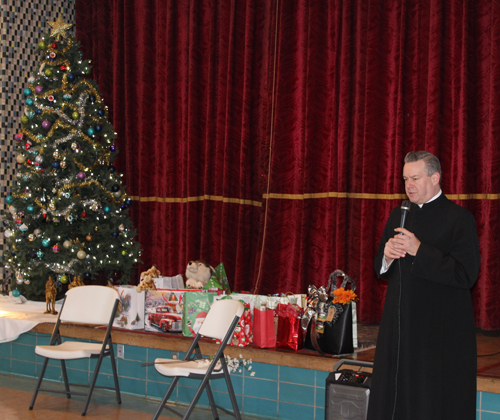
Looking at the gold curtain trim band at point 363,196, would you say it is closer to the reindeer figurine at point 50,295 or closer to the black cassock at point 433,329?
the reindeer figurine at point 50,295

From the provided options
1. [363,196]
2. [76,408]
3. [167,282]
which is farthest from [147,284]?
[363,196]

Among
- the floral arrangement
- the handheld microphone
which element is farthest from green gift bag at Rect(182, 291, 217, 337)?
the handheld microphone

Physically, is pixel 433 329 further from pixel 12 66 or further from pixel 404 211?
pixel 12 66

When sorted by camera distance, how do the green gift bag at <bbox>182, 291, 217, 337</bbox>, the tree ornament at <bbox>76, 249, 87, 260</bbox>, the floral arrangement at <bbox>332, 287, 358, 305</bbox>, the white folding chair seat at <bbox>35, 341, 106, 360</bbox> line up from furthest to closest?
the tree ornament at <bbox>76, 249, 87, 260</bbox>
the green gift bag at <bbox>182, 291, 217, 337</bbox>
the white folding chair seat at <bbox>35, 341, 106, 360</bbox>
the floral arrangement at <bbox>332, 287, 358, 305</bbox>

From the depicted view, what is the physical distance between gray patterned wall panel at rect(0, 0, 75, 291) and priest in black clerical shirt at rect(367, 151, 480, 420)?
4.82 metres

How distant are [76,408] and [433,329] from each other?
2533mm

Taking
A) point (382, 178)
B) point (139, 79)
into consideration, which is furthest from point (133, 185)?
point (382, 178)

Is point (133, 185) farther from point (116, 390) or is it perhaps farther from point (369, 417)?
point (369, 417)

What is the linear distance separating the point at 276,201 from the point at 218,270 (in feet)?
3.89

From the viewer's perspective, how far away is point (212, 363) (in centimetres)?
324

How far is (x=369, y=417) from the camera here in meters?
2.62

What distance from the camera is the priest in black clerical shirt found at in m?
2.42

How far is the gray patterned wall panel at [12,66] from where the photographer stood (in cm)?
629

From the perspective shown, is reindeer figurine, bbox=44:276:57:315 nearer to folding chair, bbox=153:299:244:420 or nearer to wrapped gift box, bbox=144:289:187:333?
wrapped gift box, bbox=144:289:187:333
